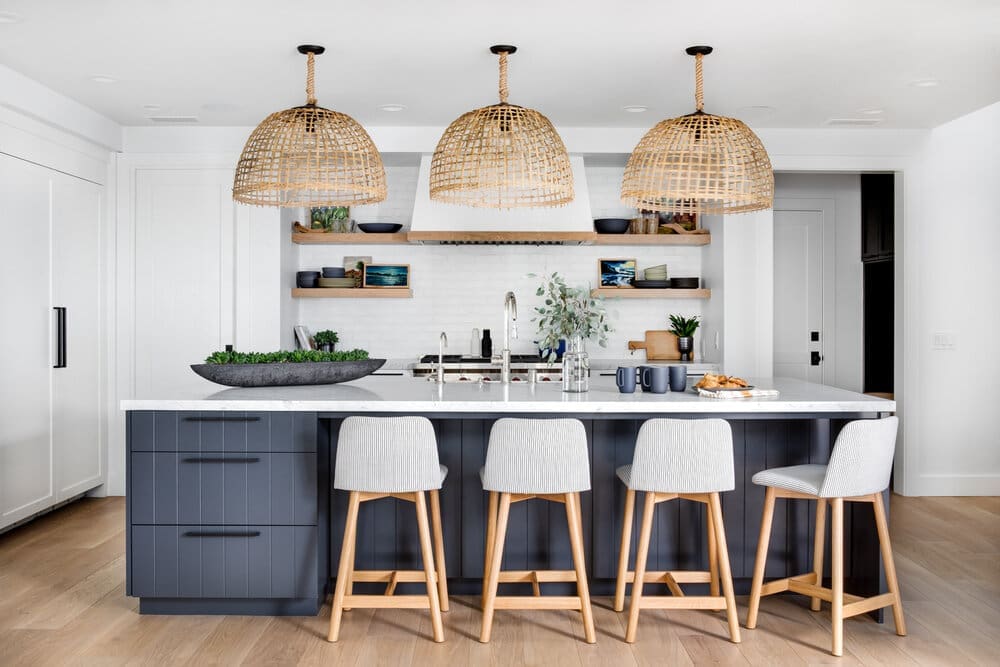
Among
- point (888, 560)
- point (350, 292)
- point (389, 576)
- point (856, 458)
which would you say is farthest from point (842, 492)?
point (350, 292)

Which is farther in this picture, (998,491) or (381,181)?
(998,491)

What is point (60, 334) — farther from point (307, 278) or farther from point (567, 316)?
point (567, 316)

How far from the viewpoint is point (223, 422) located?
320cm

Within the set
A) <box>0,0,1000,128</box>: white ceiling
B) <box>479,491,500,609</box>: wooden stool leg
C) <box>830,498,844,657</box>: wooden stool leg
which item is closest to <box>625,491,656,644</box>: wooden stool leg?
<box>479,491,500,609</box>: wooden stool leg

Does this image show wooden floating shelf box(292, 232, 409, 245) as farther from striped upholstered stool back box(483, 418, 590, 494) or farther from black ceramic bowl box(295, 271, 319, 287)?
striped upholstered stool back box(483, 418, 590, 494)

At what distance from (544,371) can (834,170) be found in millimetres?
2349

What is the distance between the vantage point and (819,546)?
3.30 meters

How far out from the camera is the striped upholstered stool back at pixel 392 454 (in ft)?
9.59

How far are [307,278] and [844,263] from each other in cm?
422

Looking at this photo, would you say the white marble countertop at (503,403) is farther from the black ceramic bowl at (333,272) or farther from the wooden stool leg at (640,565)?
the black ceramic bowl at (333,272)

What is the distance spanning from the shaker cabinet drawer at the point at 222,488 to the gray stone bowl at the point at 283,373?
1.27 feet

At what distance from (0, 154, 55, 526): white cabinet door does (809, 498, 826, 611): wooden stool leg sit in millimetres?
3948

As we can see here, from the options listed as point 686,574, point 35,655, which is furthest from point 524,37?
point 35,655

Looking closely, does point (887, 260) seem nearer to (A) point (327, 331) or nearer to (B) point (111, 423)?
(A) point (327, 331)
